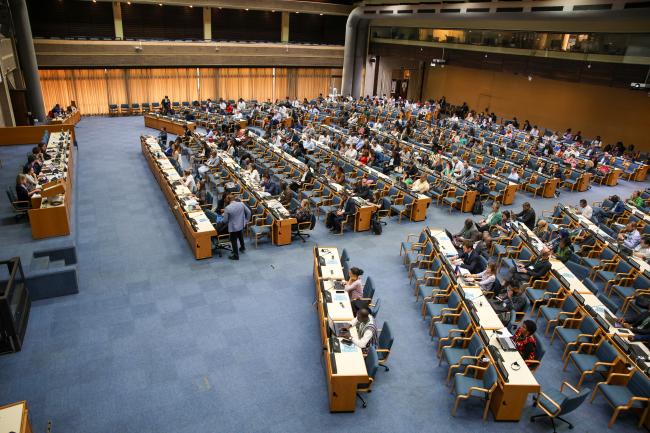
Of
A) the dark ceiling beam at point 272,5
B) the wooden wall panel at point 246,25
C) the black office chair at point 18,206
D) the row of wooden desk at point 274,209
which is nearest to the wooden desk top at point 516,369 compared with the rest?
the row of wooden desk at point 274,209

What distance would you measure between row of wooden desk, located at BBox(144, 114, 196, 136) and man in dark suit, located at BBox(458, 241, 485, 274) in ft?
57.0

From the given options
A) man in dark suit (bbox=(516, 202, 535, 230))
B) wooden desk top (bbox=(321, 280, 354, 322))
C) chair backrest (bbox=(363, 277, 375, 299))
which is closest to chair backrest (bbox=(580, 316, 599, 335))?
Result: chair backrest (bbox=(363, 277, 375, 299))

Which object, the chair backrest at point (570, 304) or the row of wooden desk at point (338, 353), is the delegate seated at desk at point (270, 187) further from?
the chair backrest at point (570, 304)

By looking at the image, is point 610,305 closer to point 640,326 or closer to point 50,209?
point 640,326

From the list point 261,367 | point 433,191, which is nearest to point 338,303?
point 261,367

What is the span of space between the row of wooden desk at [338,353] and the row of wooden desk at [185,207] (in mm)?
3275

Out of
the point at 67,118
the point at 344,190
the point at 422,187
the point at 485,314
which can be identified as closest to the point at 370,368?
the point at 485,314

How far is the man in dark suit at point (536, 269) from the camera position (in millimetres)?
9188

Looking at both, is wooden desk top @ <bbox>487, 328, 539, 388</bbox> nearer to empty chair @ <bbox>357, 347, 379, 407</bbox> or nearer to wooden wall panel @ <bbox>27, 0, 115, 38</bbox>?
empty chair @ <bbox>357, 347, 379, 407</bbox>

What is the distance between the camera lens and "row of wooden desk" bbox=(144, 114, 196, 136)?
2298 centimetres

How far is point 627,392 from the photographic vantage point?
6.50 metres

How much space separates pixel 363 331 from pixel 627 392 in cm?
403

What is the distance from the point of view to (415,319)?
872 cm

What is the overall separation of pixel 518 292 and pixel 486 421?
2.79 metres
